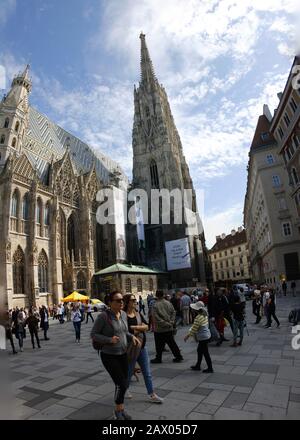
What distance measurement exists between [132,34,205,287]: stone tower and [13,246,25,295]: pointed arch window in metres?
22.1

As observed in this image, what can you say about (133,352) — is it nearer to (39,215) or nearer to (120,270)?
(120,270)

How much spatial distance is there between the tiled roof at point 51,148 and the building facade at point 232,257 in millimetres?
39308

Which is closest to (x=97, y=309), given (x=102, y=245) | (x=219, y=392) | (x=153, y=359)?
(x=102, y=245)

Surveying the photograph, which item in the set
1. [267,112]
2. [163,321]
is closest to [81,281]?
[267,112]

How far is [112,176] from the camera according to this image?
57344 millimetres

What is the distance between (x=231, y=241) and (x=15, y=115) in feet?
204

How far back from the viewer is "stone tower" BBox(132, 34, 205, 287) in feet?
160

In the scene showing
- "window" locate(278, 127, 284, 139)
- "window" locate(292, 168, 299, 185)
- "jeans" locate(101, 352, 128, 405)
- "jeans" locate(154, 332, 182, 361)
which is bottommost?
"jeans" locate(154, 332, 182, 361)

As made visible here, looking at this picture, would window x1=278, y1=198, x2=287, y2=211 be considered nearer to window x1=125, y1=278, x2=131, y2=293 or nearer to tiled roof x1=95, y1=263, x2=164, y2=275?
tiled roof x1=95, y1=263, x2=164, y2=275

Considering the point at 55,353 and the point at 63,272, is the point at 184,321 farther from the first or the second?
the point at 63,272

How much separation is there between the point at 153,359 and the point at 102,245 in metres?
40.6

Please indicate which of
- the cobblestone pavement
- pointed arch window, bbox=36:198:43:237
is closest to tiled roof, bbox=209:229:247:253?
pointed arch window, bbox=36:198:43:237

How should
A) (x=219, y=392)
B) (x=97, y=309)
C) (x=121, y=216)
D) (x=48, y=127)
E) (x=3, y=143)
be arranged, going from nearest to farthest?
(x=219, y=392), (x=97, y=309), (x=3, y=143), (x=121, y=216), (x=48, y=127)

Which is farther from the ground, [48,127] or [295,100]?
[48,127]
